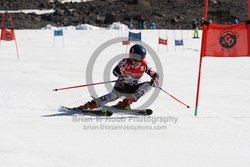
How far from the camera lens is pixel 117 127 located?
7574 mm

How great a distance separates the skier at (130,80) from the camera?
888 centimetres

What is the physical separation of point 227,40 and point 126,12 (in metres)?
49.6

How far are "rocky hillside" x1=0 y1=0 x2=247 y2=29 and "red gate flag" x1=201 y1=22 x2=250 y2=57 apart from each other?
126ft

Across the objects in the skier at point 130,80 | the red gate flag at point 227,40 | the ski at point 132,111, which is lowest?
the ski at point 132,111

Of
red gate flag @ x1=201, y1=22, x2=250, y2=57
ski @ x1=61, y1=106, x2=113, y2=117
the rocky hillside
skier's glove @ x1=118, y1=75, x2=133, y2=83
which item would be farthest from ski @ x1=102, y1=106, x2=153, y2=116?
the rocky hillside

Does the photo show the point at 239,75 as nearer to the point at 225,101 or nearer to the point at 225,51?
the point at 225,101

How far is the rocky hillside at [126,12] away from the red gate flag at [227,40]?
38481mm

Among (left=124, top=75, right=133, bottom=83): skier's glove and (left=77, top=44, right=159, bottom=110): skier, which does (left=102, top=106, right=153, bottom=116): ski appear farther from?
(left=124, top=75, right=133, bottom=83): skier's glove

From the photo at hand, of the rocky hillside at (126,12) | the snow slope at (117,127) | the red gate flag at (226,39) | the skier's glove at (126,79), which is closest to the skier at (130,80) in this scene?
the skier's glove at (126,79)

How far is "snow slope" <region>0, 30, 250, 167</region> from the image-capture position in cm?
573

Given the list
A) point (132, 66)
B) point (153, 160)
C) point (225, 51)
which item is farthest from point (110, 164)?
point (225, 51)

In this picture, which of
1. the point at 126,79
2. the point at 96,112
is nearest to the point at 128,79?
the point at 126,79

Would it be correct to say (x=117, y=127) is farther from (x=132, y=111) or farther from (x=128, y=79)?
(x=128, y=79)

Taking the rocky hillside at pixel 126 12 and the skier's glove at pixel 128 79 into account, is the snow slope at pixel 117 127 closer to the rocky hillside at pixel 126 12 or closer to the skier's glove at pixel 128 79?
the skier's glove at pixel 128 79
